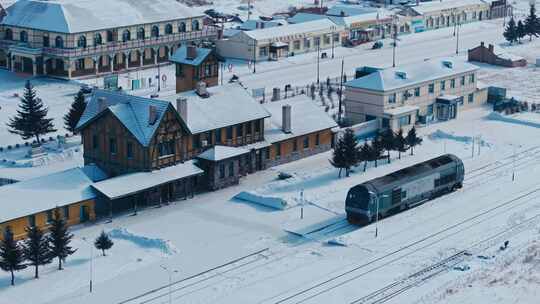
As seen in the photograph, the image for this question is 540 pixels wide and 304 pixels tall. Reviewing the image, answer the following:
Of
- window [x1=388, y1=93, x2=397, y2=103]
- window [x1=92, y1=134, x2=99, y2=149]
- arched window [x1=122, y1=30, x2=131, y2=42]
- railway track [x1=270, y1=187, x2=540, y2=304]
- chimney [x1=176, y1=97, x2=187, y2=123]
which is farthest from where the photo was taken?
arched window [x1=122, y1=30, x2=131, y2=42]

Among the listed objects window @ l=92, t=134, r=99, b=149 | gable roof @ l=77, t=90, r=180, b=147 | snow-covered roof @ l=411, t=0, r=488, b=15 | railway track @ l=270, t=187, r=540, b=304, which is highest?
gable roof @ l=77, t=90, r=180, b=147

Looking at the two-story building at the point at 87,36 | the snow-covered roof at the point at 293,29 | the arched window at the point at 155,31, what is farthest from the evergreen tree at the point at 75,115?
the snow-covered roof at the point at 293,29

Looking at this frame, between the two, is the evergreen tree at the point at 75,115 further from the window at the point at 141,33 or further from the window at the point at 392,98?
the window at the point at 141,33

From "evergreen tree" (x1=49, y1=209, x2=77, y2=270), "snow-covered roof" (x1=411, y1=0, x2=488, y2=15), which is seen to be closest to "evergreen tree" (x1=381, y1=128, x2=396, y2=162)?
"evergreen tree" (x1=49, y1=209, x2=77, y2=270)

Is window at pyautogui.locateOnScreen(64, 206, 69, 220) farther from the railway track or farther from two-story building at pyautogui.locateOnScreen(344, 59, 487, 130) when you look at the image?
two-story building at pyautogui.locateOnScreen(344, 59, 487, 130)

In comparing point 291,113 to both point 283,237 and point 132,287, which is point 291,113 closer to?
point 283,237

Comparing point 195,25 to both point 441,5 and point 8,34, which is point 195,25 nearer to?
point 8,34
